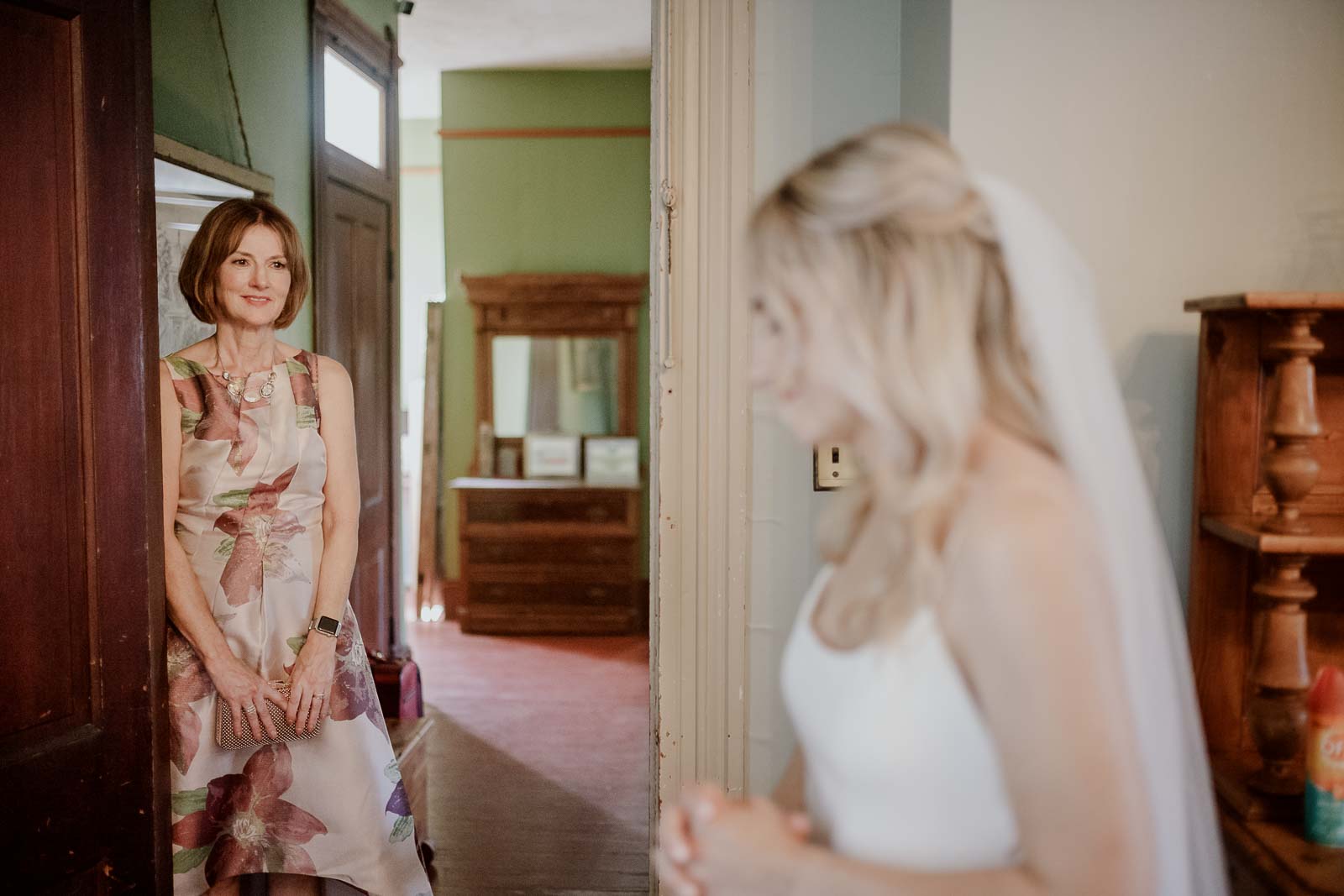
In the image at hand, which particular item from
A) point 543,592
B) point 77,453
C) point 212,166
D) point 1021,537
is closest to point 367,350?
point 212,166

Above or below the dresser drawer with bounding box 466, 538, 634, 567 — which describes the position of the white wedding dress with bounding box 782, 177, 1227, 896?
above

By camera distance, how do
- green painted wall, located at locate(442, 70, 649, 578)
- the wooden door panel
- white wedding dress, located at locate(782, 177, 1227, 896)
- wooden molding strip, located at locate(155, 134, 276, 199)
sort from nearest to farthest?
white wedding dress, located at locate(782, 177, 1227, 896) < the wooden door panel < wooden molding strip, located at locate(155, 134, 276, 199) < green painted wall, located at locate(442, 70, 649, 578)

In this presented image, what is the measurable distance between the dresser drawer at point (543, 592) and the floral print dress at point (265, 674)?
3.74 meters

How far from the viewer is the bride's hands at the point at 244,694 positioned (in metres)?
1.99

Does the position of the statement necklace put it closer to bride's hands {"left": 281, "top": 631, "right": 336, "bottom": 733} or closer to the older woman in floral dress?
the older woman in floral dress

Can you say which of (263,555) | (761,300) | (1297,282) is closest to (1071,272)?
(761,300)

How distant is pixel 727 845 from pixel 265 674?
140cm

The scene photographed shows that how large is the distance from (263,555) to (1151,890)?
174cm

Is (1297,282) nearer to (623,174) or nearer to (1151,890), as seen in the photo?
(1151,890)

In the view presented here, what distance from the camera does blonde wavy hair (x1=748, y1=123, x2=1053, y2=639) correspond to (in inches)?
34.0

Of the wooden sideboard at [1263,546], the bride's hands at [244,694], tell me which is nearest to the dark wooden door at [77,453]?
the bride's hands at [244,694]

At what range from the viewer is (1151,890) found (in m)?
0.87

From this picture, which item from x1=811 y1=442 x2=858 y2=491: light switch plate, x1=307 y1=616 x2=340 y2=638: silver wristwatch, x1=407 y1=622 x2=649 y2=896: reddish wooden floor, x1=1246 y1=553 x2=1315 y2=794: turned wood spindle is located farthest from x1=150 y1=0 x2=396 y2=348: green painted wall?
x1=1246 y1=553 x2=1315 y2=794: turned wood spindle

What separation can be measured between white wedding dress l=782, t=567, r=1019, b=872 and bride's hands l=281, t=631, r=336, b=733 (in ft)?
4.53
